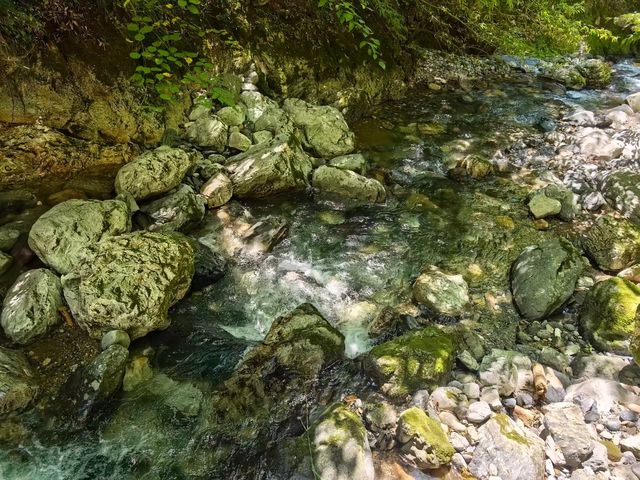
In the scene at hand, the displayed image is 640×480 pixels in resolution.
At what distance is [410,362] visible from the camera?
308 centimetres

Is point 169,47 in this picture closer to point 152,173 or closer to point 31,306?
point 152,173

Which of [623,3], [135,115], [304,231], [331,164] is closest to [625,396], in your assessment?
[304,231]

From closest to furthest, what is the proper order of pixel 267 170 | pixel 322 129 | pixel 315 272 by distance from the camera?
1. pixel 315 272
2. pixel 267 170
3. pixel 322 129

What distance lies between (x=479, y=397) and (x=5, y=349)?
349 cm

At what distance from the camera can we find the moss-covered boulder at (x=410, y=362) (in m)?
3.01

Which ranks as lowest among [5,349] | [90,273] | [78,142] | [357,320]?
[357,320]

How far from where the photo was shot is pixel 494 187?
559 cm

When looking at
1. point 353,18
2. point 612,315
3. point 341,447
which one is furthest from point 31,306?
point 353,18

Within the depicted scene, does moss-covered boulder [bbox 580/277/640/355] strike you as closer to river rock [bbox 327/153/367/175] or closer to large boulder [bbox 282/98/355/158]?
river rock [bbox 327/153/367/175]

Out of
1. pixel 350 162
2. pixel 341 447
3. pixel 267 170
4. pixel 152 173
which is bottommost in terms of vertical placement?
pixel 341 447

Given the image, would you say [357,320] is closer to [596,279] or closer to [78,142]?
[596,279]

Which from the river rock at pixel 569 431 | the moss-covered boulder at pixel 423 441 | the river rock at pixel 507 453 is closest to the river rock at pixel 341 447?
the moss-covered boulder at pixel 423 441

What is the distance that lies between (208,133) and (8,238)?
2.53 metres

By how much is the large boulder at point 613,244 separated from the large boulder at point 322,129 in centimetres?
330
